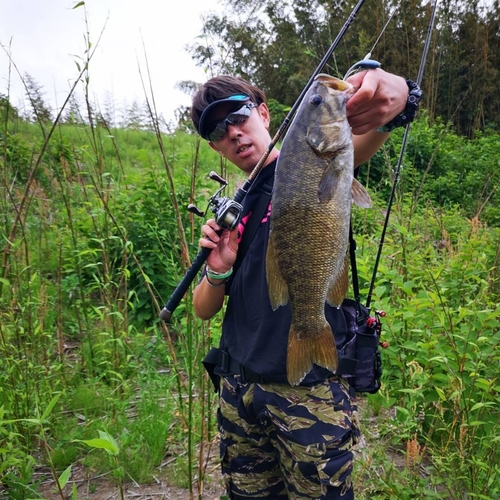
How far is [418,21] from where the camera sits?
5.76 meters

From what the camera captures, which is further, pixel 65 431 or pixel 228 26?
pixel 65 431

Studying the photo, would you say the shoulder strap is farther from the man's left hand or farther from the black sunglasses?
the man's left hand

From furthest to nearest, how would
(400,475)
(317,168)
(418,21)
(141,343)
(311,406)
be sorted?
1. (418,21)
2. (141,343)
3. (400,475)
4. (311,406)
5. (317,168)

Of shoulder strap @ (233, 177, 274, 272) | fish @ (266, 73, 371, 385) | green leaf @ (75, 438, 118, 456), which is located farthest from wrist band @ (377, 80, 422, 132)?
green leaf @ (75, 438, 118, 456)

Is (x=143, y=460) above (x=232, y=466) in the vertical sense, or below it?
below

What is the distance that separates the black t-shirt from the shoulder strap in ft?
0.05

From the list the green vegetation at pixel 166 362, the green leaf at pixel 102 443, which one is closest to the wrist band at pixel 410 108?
the green vegetation at pixel 166 362

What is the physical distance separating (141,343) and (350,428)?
2667 millimetres

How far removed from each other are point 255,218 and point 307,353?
1.73 feet

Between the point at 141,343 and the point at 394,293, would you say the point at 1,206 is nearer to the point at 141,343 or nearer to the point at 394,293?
the point at 141,343

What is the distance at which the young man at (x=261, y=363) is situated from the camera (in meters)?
1.52

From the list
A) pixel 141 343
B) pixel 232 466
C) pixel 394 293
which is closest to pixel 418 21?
pixel 394 293

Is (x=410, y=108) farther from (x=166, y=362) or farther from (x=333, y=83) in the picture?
(x=166, y=362)

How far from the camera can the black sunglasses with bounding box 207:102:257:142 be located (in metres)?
1.67
